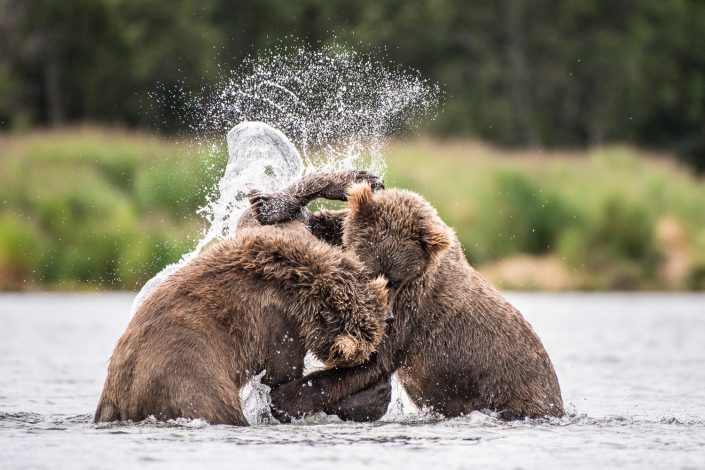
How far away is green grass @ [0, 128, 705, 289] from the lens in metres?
20.1

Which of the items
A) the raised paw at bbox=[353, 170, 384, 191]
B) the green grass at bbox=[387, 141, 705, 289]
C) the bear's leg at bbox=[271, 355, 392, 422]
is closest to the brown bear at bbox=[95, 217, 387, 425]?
the bear's leg at bbox=[271, 355, 392, 422]

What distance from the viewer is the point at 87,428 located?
732 cm

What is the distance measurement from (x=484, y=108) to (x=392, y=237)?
32.9 meters

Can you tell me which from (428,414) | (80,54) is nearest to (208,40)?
(80,54)

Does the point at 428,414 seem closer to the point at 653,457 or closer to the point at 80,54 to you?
the point at 653,457

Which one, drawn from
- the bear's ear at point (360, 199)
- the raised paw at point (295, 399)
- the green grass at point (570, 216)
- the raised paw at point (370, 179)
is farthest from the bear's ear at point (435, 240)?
the green grass at point (570, 216)

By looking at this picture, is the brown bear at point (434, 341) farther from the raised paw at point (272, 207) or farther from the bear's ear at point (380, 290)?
the bear's ear at point (380, 290)

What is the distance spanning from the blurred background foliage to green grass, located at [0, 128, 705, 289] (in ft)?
0.15

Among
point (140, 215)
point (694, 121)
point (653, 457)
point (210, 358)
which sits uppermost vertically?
point (694, 121)

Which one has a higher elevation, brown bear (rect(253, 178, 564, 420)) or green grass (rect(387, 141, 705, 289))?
green grass (rect(387, 141, 705, 289))

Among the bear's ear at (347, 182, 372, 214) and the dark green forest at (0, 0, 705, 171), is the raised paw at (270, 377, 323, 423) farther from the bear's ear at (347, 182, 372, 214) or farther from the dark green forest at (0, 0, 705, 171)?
the dark green forest at (0, 0, 705, 171)

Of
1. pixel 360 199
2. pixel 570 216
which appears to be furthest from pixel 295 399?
pixel 570 216

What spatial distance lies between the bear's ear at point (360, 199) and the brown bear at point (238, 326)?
299 mm

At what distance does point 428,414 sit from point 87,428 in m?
2.09
